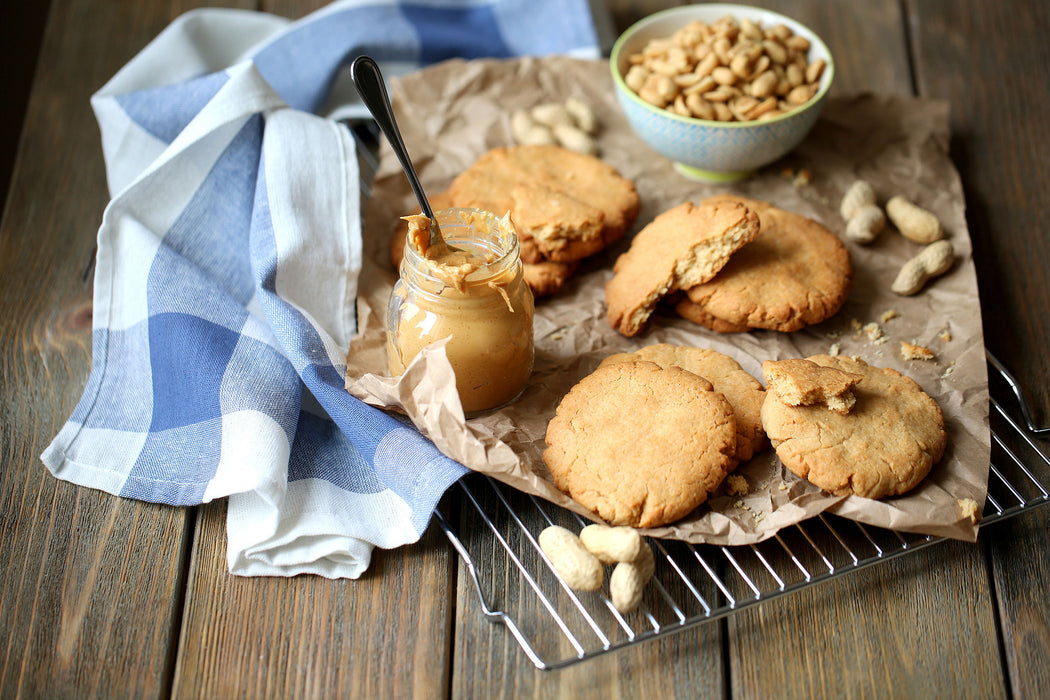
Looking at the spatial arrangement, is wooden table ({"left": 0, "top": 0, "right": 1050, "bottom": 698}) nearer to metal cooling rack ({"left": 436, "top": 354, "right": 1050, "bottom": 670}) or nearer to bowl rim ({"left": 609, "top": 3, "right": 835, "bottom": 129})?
metal cooling rack ({"left": 436, "top": 354, "right": 1050, "bottom": 670})

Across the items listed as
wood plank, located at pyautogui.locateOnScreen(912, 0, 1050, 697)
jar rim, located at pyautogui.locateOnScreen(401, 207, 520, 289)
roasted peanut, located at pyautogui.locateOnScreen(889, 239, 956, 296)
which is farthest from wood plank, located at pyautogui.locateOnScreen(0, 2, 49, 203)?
wood plank, located at pyautogui.locateOnScreen(912, 0, 1050, 697)

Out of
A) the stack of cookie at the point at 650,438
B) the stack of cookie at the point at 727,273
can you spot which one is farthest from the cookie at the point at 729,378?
the stack of cookie at the point at 727,273

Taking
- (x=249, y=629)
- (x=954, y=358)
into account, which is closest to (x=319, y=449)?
(x=249, y=629)

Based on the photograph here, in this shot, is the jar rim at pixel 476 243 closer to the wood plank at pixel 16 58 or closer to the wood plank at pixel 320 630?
the wood plank at pixel 320 630

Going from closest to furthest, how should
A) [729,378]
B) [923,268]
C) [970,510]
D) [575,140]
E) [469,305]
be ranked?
[970,510], [469,305], [729,378], [923,268], [575,140]

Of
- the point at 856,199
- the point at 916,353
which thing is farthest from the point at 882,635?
the point at 856,199

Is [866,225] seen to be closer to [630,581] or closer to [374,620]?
[630,581]
